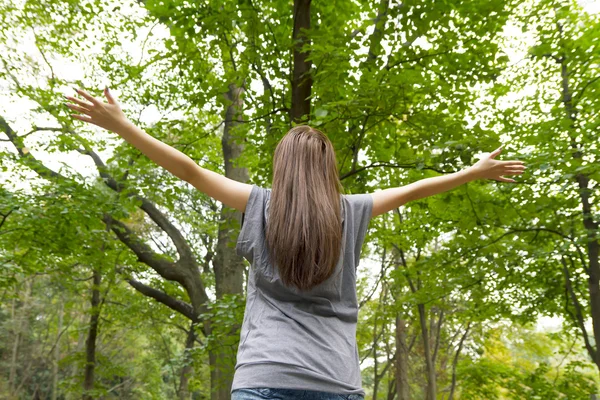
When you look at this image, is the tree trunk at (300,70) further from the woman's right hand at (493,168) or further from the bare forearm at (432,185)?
the bare forearm at (432,185)

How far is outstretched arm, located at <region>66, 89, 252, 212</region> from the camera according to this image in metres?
1.85

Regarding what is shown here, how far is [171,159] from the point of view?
185cm

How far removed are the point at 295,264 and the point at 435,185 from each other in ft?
2.44

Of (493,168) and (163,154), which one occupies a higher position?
(493,168)

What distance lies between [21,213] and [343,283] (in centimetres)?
871

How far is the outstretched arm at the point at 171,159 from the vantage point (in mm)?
1847

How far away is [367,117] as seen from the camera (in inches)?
228

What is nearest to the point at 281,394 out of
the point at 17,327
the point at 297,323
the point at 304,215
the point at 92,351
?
the point at 297,323

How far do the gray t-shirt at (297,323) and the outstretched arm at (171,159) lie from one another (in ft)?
0.21

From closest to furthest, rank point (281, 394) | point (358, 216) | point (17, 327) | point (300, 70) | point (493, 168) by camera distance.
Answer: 1. point (281, 394)
2. point (358, 216)
3. point (493, 168)
4. point (300, 70)
5. point (17, 327)

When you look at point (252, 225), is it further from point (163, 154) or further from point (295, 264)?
point (163, 154)

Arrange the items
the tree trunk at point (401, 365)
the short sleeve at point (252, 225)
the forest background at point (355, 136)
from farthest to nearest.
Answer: the tree trunk at point (401, 365)
the forest background at point (355, 136)
the short sleeve at point (252, 225)

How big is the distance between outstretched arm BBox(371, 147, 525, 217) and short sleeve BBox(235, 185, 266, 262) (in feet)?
1.40

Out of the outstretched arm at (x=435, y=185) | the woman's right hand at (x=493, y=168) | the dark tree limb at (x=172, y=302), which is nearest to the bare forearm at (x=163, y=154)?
the outstretched arm at (x=435, y=185)
